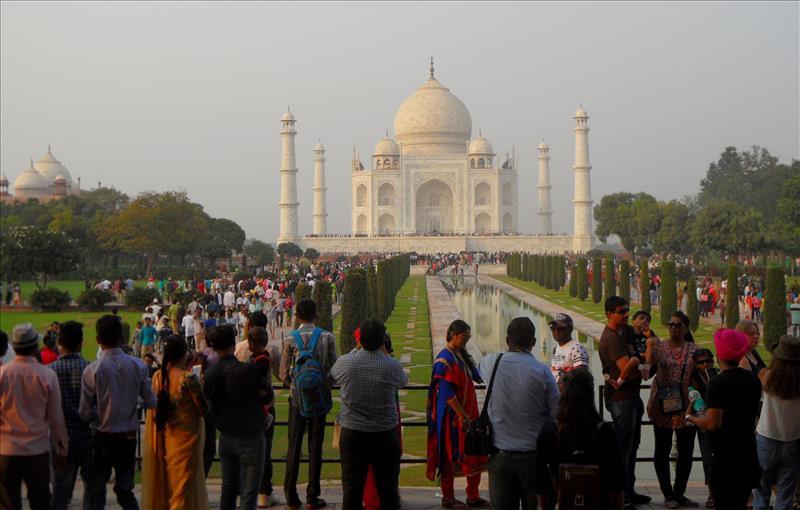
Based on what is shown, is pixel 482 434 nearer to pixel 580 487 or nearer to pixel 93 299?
pixel 580 487

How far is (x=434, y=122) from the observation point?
177 feet

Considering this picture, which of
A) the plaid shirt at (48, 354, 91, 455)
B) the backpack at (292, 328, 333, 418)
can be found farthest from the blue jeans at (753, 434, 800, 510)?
the plaid shirt at (48, 354, 91, 455)

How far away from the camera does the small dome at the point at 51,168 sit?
6128cm

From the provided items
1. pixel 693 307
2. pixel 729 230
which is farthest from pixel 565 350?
pixel 729 230

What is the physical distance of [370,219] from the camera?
51656mm

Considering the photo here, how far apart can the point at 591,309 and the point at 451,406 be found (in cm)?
1716

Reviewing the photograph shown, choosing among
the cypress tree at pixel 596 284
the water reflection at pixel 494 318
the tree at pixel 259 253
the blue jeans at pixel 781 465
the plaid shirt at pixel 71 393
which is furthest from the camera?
the tree at pixel 259 253

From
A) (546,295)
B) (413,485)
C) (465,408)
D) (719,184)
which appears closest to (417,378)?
(413,485)

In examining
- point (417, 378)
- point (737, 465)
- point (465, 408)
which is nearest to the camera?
point (737, 465)

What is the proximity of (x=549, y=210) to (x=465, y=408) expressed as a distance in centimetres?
4778

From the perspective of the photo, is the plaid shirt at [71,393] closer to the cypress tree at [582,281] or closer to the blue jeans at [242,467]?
the blue jeans at [242,467]

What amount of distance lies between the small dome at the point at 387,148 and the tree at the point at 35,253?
102ft

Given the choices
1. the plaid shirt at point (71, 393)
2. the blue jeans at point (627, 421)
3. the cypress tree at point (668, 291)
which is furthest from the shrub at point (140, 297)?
the blue jeans at point (627, 421)

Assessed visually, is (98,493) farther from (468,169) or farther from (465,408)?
(468,169)
